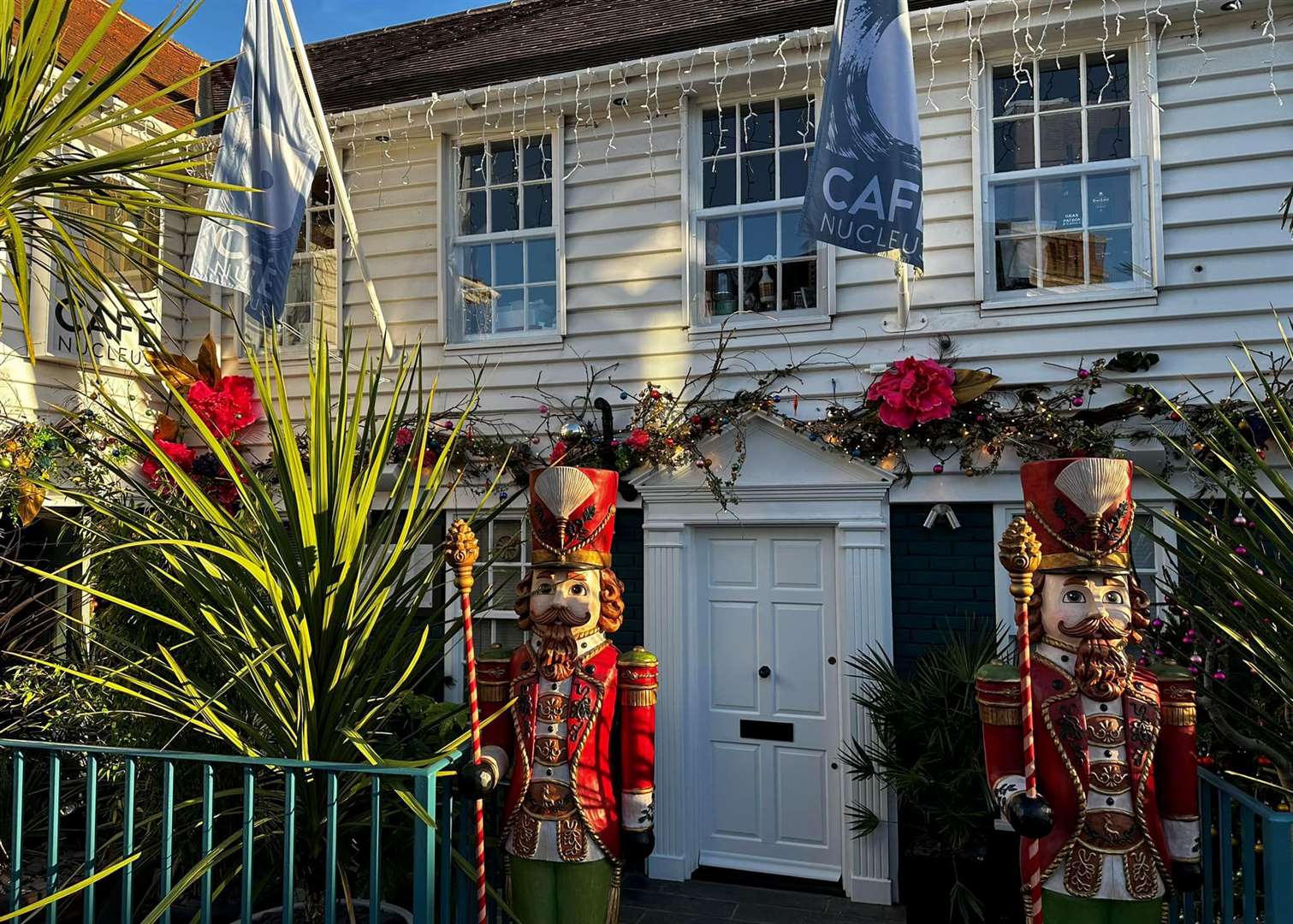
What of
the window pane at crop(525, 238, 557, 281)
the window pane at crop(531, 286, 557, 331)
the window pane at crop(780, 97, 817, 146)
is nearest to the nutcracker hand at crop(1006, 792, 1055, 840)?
the window pane at crop(780, 97, 817, 146)

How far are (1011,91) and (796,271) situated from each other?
60.6 inches

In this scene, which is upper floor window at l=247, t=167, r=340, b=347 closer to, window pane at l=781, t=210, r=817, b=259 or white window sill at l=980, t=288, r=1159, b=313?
window pane at l=781, t=210, r=817, b=259

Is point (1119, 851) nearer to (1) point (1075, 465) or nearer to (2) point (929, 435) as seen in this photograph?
(1) point (1075, 465)

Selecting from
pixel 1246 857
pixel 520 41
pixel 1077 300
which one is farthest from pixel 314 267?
pixel 1246 857

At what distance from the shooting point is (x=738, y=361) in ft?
18.7

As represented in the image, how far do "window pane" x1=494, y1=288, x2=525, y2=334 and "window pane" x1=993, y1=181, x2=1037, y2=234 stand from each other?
2988mm

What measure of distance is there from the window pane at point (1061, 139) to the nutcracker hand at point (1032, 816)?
373 centimetres

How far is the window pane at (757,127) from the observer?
5.86m

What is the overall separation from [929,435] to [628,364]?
73.3 inches

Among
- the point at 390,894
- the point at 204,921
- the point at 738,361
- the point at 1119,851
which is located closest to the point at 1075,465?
the point at 1119,851

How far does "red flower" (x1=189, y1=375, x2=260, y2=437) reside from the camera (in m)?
6.42

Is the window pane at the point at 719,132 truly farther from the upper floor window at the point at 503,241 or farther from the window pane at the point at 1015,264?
the window pane at the point at 1015,264

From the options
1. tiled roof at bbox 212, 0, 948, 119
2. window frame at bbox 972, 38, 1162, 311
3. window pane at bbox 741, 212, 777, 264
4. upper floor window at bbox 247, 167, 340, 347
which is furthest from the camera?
upper floor window at bbox 247, 167, 340, 347

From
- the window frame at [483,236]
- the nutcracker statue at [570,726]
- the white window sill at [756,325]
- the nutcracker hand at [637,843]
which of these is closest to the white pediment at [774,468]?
the white window sill at [756,325]
